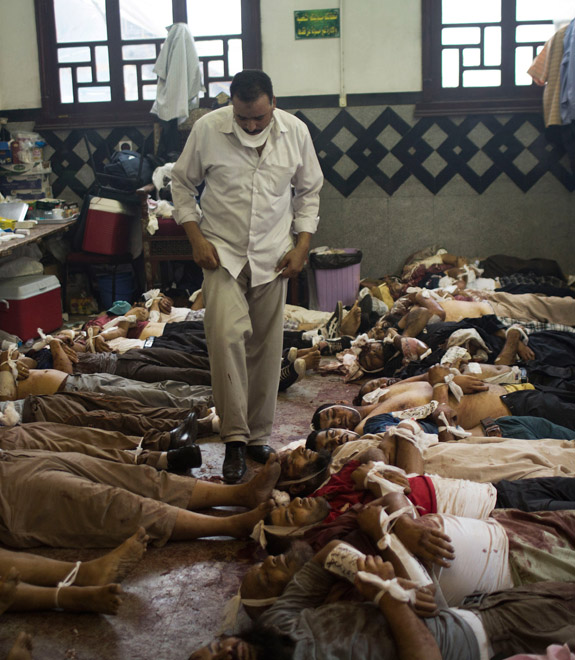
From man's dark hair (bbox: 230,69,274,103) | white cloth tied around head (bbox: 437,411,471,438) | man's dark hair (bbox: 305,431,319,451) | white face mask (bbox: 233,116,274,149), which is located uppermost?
man's dark hair (bbox: 230,69,274,103)

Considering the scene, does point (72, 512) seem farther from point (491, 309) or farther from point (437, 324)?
point (491, 309)

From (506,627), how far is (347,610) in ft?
1.29

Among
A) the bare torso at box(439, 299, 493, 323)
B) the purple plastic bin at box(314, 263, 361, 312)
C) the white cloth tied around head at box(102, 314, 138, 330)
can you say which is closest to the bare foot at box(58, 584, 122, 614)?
the white cloth tied around head at box(102, 314, 138, 330)

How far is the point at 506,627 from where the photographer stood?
6.06ft

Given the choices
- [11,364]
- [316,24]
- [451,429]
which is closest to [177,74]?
[316,24]

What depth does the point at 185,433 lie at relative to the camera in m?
3.50

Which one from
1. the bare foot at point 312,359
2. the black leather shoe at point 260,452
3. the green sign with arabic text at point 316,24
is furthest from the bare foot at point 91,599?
the green sign with arabic text at point 316,24

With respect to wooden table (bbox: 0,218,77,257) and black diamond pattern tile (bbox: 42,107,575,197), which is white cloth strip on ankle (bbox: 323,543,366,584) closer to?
wooden table (bbox: 0,218,77,257)

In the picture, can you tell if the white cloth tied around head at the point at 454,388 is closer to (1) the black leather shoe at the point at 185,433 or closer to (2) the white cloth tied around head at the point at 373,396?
(2) the white cloth tied around head at the point at 373,396

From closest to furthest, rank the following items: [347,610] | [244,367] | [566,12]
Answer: [347,610]
[244,367]
[566,12]

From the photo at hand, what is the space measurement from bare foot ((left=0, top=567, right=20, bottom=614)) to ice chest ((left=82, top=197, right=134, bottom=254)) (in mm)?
5076

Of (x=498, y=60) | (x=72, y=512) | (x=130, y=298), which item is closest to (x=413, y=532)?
(x=72, y=512)

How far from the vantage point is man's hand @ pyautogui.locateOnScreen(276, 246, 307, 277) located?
11.3 feet

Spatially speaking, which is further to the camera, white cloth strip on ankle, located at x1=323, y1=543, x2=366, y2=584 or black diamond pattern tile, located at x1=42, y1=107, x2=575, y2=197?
black diamond pattern tile, located at x1=42, y1=107, x2=575, y2=197
